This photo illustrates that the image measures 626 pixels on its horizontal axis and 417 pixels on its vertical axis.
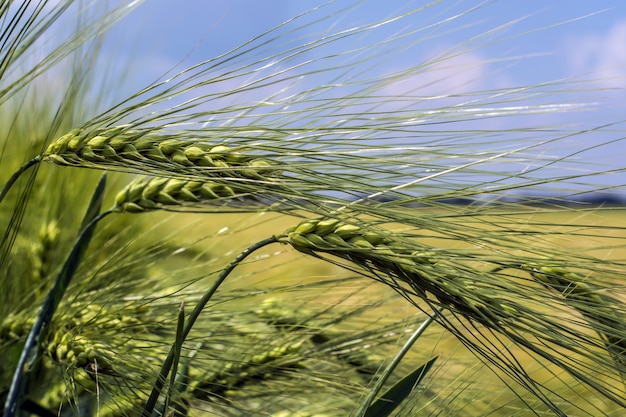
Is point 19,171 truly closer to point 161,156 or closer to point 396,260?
point 161,156

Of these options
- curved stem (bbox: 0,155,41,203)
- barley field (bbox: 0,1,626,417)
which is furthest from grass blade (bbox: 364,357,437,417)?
curved stem (bbox: 0,155,41,203)

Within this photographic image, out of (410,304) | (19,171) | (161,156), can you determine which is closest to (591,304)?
(410,304)

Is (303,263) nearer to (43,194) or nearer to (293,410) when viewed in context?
(293,410)

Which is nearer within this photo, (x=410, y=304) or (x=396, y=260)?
(x=396, y=260)

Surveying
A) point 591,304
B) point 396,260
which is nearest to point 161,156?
point 396,260

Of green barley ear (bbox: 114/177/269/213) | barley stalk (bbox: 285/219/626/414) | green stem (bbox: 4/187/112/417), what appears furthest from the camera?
green stem (bbox: 4/187/112/417)

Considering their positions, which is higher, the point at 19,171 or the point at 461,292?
the point at 19,171

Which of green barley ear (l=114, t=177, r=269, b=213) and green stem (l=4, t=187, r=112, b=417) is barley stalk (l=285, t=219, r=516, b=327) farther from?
green stem (l=4, t=187, r=112, b=417)

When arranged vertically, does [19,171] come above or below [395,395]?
above

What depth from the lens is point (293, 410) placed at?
72 cm

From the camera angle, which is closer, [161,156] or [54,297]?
[161,156]

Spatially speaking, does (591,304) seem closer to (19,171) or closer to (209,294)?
(209,294)

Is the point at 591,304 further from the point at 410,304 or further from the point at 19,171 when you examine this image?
the point at 19,171

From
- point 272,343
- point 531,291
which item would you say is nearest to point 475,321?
point 531,291
